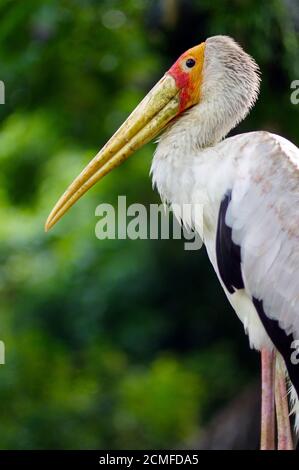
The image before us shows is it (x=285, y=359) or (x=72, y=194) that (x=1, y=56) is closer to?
(x=72, y=194)

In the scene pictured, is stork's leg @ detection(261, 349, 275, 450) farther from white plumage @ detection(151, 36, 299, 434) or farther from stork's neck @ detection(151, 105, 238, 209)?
stork's neck @ detection(151, 105, 238, 209)

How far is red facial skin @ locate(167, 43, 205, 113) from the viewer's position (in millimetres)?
7004

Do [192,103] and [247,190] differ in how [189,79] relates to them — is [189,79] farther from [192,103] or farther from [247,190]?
[247,190]

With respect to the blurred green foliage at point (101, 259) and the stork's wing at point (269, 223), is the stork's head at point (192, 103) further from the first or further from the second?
the blurred green foliage at point (101, 259)

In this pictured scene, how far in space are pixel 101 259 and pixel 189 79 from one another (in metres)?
6.05

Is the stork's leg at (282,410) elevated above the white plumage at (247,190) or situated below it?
below

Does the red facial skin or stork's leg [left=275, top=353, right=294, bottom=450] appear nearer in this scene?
stork's leg [left=275, top=353, right=294, bottom=450]

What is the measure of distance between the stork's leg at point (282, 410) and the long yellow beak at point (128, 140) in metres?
1.20

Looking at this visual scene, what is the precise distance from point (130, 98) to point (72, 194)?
18.9ft

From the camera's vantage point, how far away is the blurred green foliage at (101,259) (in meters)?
11.2

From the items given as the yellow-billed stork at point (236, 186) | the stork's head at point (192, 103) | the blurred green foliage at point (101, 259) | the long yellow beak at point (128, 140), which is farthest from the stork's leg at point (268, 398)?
the blurred green foliage at point (101, 259)

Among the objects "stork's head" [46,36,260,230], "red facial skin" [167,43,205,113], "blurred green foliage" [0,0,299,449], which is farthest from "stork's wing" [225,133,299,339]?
"blurred green foliage" [0,0,299,449]

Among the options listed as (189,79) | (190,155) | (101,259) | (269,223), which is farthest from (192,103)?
(101,259)

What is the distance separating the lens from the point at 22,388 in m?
11.7
